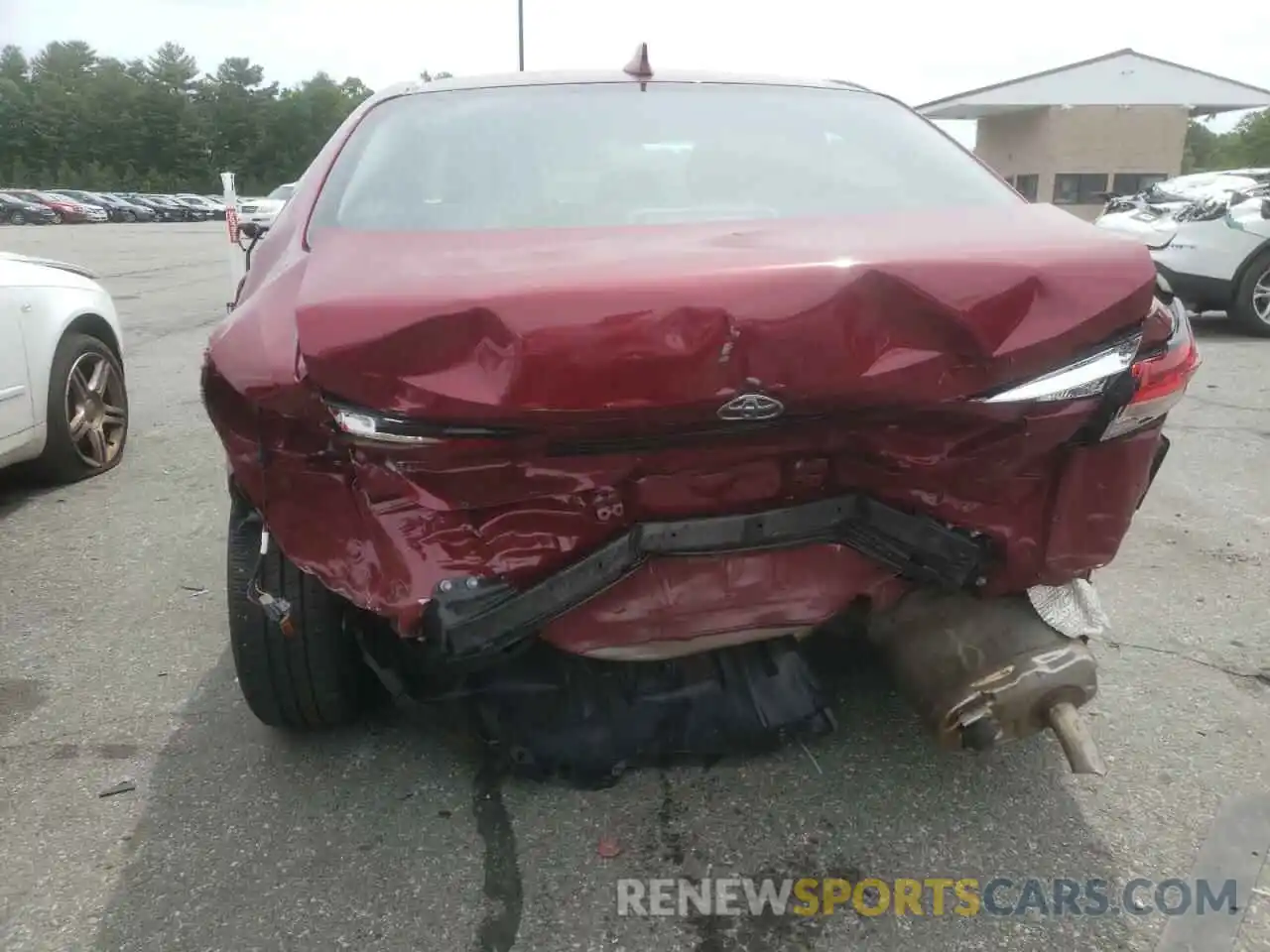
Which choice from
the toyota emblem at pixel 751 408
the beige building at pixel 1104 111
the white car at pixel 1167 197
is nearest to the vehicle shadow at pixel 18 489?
the toyota emblem at pixel 751 408

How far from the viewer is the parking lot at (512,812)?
1.94 metres

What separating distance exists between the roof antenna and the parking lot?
1.77m

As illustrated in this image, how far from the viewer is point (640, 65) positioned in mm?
2818

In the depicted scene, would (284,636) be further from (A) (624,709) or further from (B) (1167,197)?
(B) (1167,197)

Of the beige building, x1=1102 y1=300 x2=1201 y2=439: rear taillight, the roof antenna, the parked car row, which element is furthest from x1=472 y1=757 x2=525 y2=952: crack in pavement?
the parked car row

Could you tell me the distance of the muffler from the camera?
1.99 m

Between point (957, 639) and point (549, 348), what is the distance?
107 centimetres

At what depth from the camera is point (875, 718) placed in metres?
2.60

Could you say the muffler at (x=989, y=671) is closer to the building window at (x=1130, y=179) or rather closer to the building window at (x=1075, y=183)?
the building window at (x=1075, y=183)

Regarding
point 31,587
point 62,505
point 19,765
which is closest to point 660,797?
point 19,765

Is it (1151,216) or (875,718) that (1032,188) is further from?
(875,718)

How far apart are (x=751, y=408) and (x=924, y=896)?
3.58 feet

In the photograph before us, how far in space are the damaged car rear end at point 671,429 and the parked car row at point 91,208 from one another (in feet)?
122

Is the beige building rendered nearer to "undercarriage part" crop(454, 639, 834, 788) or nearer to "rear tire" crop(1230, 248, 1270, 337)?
"rear tire" crop(1230, 248, 1270, 337)
